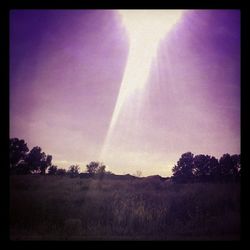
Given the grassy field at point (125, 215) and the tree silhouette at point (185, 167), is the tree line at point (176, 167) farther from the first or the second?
the grassy field at point (125, 215)

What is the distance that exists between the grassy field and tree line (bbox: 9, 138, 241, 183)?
9259mm

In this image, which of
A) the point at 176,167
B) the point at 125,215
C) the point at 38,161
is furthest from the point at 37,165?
the point at 125,215

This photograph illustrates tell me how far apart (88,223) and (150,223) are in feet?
6.22

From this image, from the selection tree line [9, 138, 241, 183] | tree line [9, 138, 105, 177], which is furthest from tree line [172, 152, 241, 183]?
tree line [9, 138, 105, 177]

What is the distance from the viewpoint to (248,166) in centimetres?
517

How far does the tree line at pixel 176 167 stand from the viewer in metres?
23.8

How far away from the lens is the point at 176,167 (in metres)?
29.2

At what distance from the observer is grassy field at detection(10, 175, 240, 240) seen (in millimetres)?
9000

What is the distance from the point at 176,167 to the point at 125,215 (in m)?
19.3

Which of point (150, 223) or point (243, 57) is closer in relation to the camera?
point (243, 57)

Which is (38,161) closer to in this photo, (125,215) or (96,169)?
(96,169)

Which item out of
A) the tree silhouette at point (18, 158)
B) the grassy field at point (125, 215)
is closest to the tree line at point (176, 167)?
the tree silhouette at point (18, 158)
